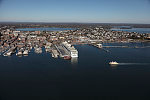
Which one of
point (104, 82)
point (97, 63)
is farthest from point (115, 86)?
point (97, 63)

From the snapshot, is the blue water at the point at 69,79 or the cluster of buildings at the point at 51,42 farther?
the cluster of buildings at the point at 51,42

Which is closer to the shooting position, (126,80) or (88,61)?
(126,80)

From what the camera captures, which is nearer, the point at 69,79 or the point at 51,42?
the point at 69,79

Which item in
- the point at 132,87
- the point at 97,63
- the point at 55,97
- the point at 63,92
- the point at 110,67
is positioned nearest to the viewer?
the point at 55,97

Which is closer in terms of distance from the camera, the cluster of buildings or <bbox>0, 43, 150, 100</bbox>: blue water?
<bbox>0, 43, 150, 100</bbox>: blue water

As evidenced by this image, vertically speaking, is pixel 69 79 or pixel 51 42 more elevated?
pixel 51 42

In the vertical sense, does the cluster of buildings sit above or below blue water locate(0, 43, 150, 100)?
above

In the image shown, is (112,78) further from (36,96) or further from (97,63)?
(36,96)

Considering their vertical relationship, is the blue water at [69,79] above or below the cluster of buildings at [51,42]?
below
